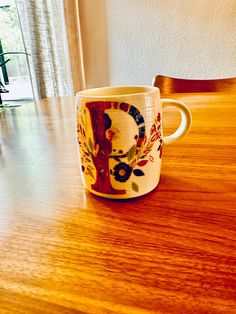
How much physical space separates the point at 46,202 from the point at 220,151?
1.02ft

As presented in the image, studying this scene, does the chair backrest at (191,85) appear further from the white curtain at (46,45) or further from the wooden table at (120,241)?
the white curtain at (46,45)

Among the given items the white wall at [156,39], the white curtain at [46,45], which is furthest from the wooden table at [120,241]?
the white wall at [156,39]

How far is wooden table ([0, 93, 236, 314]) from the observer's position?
0.18 meters

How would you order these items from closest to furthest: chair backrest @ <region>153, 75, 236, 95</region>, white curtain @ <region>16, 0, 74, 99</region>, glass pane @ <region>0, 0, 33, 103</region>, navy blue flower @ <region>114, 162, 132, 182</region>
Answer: navy blue flower @ <region>114, 162, 132, 182</region>
chair backrest @ <region>153, 75, 236, 95</region>
white curtain @ <region>16, 0, 74, 99</region>
glass pane @ <region>0, 0, 33, 103</region>

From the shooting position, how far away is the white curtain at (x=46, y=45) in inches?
70.9

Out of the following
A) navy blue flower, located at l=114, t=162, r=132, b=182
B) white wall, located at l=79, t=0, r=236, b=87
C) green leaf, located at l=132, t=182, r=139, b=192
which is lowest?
green leaf, located at l=132, t=182, r=139, b=192

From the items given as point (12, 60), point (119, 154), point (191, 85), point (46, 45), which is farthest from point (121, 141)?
point (12, 60)

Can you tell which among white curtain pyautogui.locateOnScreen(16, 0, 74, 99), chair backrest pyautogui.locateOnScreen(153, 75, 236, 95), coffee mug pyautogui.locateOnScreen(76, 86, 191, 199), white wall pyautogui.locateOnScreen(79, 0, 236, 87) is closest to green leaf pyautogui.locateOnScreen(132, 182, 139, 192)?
coffee mug pyautogui.locateOnScreen(76, 86, 191, 199)

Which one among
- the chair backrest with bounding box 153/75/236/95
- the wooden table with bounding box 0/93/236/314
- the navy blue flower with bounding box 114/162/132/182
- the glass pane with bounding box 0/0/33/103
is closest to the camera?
the wooden table with bounding box 0/93/236/314

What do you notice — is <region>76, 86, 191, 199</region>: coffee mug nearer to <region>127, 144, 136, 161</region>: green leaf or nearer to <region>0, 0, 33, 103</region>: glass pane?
<region>127, 144, 136, 161</region>: green leaf

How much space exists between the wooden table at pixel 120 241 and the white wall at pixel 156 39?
5.96ft

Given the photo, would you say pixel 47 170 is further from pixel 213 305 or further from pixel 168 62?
pixel 168 62

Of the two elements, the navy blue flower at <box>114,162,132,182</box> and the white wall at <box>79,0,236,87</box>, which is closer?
the navy blue flower at <box>114,162,132,182</box>

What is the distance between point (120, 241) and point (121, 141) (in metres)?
0.11
